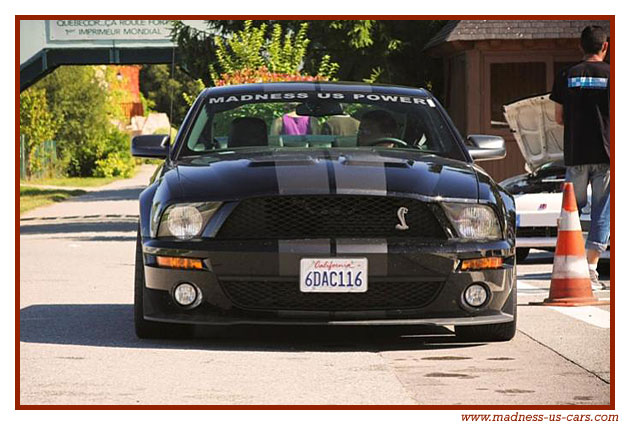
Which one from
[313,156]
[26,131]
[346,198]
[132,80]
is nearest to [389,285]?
[346,198]

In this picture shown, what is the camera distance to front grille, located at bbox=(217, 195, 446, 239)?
25.5 ft

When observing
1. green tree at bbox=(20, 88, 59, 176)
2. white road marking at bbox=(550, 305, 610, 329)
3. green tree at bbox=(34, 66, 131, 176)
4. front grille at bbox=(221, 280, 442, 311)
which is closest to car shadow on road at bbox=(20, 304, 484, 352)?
front grille at bbox=(221, 280, 442, 311)

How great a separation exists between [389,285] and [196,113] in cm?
215

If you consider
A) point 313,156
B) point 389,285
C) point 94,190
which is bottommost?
point 94,190

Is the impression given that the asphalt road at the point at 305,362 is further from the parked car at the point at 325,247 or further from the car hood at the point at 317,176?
the car hood at the point at 317,176

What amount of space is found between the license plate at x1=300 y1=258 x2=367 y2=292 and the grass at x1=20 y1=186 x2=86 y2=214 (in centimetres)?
1962

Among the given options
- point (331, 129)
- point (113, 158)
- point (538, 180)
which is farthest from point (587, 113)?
point (113, 158)

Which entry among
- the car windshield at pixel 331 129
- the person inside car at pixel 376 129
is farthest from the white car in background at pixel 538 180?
the person inside car at pixel 376 129

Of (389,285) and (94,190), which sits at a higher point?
(389,285)

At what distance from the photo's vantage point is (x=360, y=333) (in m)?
8.86

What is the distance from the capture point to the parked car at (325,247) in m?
7.71

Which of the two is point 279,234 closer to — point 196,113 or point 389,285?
point 389,285

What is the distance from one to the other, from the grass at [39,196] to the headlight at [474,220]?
771 inches

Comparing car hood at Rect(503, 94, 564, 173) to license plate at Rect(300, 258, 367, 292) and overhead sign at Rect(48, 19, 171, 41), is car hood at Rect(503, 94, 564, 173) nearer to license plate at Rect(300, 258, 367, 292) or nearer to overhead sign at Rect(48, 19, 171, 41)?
license plate at Rect(300, 258, 367, 292)
